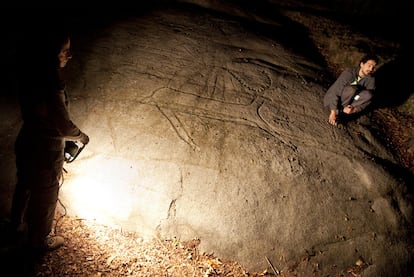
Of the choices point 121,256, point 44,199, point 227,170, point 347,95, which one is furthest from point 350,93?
point 44,199

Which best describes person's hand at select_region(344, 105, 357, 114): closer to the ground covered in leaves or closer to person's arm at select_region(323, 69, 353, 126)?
person's arm at select_region(323, 69, 353, 126)

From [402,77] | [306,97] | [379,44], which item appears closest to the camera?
[306,97]

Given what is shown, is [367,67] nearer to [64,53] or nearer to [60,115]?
[64,53]

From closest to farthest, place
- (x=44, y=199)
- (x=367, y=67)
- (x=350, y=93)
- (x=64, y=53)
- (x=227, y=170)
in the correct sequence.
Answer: (x=64, y=53), (x=44, y=199), (x=227, y=170), (x=367, y=67), (x=350, y=93)

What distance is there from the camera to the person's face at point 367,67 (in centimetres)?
542

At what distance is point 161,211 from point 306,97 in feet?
13.6

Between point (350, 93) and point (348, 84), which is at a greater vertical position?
point (348, 84)

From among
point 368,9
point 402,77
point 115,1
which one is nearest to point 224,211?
point 402,77

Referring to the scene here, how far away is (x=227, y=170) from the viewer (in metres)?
4.79

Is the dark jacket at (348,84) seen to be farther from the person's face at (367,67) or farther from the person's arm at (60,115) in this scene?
the person's arm at (60,115)

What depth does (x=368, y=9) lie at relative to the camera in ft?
40.5

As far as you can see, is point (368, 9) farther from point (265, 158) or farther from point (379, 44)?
point (265, 158)

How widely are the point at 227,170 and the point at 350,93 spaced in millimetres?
3251

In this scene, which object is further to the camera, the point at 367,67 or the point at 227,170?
the point at 367,67
